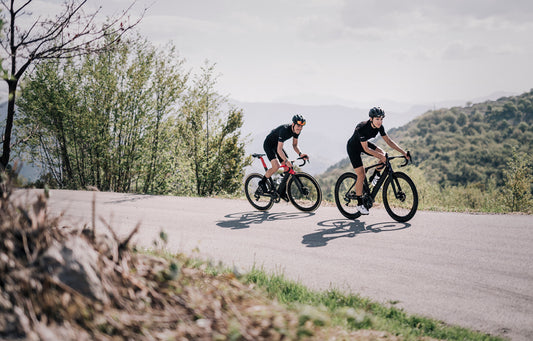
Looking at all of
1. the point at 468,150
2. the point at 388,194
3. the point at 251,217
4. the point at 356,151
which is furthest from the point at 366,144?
the point at 468,150

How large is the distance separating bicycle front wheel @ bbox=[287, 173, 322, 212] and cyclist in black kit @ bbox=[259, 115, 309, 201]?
24 centimetres

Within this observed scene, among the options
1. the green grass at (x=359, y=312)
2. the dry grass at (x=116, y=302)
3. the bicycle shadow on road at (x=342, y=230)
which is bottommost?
the green grass at (x=359, y=312)

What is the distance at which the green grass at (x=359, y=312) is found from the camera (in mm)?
3736

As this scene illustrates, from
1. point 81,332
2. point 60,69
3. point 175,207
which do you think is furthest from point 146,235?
point 60,69

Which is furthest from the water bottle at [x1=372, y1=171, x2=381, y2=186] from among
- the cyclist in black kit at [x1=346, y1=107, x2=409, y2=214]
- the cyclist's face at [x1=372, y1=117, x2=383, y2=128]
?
the cyclist's face at [x1=372, y1=117, x2=383, y2=128]

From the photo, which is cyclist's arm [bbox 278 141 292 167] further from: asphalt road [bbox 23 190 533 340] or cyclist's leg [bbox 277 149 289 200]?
asphalt road [bbox 23 190 533 340]

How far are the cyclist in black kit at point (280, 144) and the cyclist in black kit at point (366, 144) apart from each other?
3.77 ft

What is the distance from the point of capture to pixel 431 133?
130250mm

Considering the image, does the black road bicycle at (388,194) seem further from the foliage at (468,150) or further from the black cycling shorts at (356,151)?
the foliage at (468,150)

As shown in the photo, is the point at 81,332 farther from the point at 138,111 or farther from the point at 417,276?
the point at 138,111

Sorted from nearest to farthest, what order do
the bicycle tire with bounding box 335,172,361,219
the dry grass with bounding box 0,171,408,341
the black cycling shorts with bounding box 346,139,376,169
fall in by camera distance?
the dry grass with bounding box 0,171,408,341 → the black cycling shorts with bounding box 346,139,376,169 → the bicycle tire with bounding box 335,172,361,219

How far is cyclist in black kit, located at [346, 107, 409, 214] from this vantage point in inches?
315

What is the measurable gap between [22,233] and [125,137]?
18.7 m

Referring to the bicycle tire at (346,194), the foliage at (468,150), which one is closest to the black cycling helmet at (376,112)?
the bicycle tire at (346,194)
